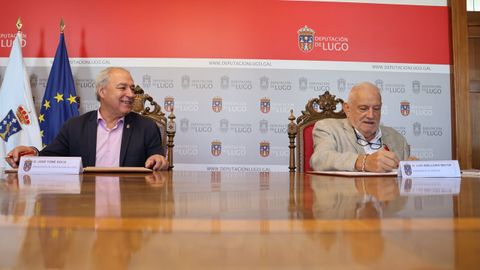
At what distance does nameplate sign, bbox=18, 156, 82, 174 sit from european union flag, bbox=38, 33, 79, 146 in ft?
7.83

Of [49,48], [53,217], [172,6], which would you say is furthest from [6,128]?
[53,217]

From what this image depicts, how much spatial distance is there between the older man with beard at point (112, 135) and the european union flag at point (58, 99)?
1.28 m

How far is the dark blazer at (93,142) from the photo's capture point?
2.45 m

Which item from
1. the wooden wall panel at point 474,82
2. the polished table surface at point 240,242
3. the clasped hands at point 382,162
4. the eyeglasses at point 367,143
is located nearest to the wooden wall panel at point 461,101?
the wooden wall panel at point 474,82

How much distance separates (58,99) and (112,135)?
62.7 inches

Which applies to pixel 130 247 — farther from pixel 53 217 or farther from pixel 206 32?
pixel 206 32

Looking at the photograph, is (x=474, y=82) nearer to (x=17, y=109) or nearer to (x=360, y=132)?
(x=360, y=132)

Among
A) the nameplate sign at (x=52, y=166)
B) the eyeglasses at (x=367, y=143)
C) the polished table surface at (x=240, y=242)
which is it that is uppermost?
the eyeglasses at (x=367, y=143)

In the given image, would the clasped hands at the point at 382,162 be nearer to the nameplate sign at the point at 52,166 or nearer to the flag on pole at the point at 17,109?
the nameplate sign at the point at 52,166

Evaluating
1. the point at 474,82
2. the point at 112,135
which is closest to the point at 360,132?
the point at 112,135

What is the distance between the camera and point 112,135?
2596 millimetres

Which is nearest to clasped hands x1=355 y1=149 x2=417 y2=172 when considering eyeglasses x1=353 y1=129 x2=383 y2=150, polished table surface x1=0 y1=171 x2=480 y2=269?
eyeglasses x1=353 y1=129 x2=383 y2=150

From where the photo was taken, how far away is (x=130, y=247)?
0.96 feet

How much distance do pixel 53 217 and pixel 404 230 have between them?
0.99 ft
